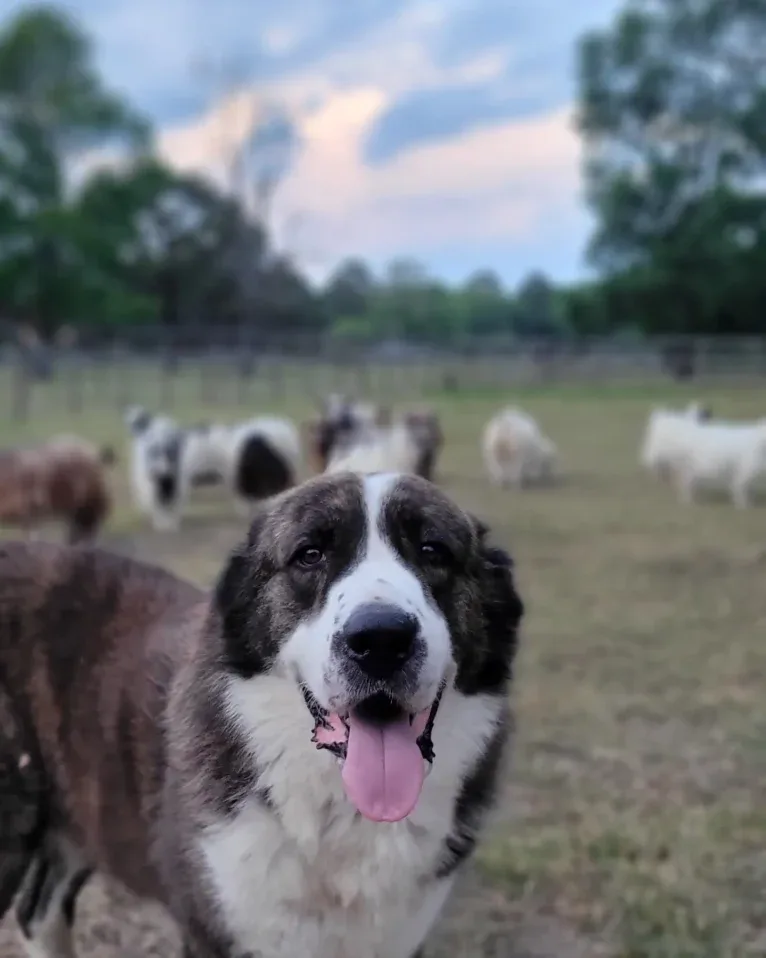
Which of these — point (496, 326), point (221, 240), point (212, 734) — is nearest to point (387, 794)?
point (212, 734)

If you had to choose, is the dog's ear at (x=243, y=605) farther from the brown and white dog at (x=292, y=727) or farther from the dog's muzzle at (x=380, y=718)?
the dog's muzzle at (x=380, y=718)

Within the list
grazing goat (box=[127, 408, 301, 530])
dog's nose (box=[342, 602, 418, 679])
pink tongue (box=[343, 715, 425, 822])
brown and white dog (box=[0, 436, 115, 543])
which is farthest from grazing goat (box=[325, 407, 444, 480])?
dog's nose (box=[342, 602, 418, 679])

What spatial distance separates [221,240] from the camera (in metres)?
55.1

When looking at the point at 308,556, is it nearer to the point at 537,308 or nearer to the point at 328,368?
the point at 328,368

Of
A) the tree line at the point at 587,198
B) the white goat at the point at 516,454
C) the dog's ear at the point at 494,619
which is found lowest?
the white goat at the point at 516,454

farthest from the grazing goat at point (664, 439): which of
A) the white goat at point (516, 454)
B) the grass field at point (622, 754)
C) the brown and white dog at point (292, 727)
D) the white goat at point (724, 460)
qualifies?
the brown and white dog at point (292, 727)

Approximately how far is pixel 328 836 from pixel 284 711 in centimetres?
32

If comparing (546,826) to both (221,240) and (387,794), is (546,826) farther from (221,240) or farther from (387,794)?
(221,240)

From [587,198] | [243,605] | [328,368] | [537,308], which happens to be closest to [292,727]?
[243,605]

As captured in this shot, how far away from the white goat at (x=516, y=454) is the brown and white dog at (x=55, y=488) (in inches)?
245

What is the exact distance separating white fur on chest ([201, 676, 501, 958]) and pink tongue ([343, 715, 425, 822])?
0.14m

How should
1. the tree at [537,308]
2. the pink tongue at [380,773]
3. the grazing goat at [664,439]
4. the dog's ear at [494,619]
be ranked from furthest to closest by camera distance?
the tree at [537,308] → the grazing goat at [664,439] → the dog's ear at [494,619] → the pink tongue at [380,773]

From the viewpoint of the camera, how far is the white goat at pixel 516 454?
1417 cm

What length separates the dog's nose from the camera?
7.22 ft
